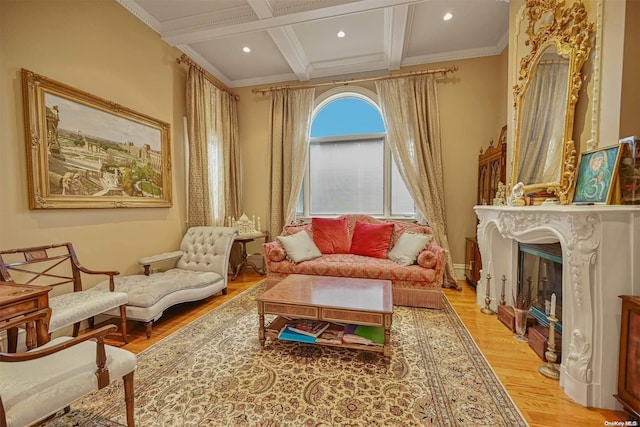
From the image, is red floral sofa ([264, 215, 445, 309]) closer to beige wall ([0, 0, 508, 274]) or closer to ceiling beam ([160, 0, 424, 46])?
beige wall ([0, 0, 508, 274])

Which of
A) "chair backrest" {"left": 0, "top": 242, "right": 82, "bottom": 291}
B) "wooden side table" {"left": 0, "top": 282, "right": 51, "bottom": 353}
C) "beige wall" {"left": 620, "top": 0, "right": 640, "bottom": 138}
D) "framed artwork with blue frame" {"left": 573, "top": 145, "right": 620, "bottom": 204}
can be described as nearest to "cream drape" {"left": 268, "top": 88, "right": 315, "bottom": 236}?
"chair backrest" {"left": 0, "top": 242, "right": 82, "bottom": 291}

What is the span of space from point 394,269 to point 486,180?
1839mm

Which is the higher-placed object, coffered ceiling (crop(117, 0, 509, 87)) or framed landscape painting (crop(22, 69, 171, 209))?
coffered ceiling (crop(117, 0, 509, 87))

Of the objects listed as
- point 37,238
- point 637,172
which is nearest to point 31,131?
point 37,238

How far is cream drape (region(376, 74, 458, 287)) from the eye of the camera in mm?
3877

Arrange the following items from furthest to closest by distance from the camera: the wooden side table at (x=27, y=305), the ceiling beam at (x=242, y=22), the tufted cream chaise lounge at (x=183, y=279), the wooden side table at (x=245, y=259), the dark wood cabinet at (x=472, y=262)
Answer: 1. the wooden side table at (x=245, y=259)
2. the dark wood cabinet at (x=472, y=262)
3. the ceiling beam at (x=242, y=22)
4. the tufted cream chaise lounge at (x=183, y=279)
5. the wooden side table at (x=27, y=305)

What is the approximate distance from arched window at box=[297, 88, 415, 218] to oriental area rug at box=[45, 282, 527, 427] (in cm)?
242

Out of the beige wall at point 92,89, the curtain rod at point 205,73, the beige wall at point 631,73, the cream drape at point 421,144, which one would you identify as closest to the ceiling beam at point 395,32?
the cream drape at point 421,144

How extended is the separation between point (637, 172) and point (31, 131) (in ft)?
14.0

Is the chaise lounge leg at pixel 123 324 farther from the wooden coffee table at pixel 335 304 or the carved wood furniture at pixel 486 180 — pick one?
the carved wood furniture at pixel 486 180

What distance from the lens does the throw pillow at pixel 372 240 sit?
358 centimetres

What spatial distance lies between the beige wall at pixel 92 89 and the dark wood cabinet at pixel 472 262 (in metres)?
4.04

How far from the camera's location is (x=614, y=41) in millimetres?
1691

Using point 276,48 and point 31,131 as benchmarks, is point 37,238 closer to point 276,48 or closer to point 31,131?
point 31,131
